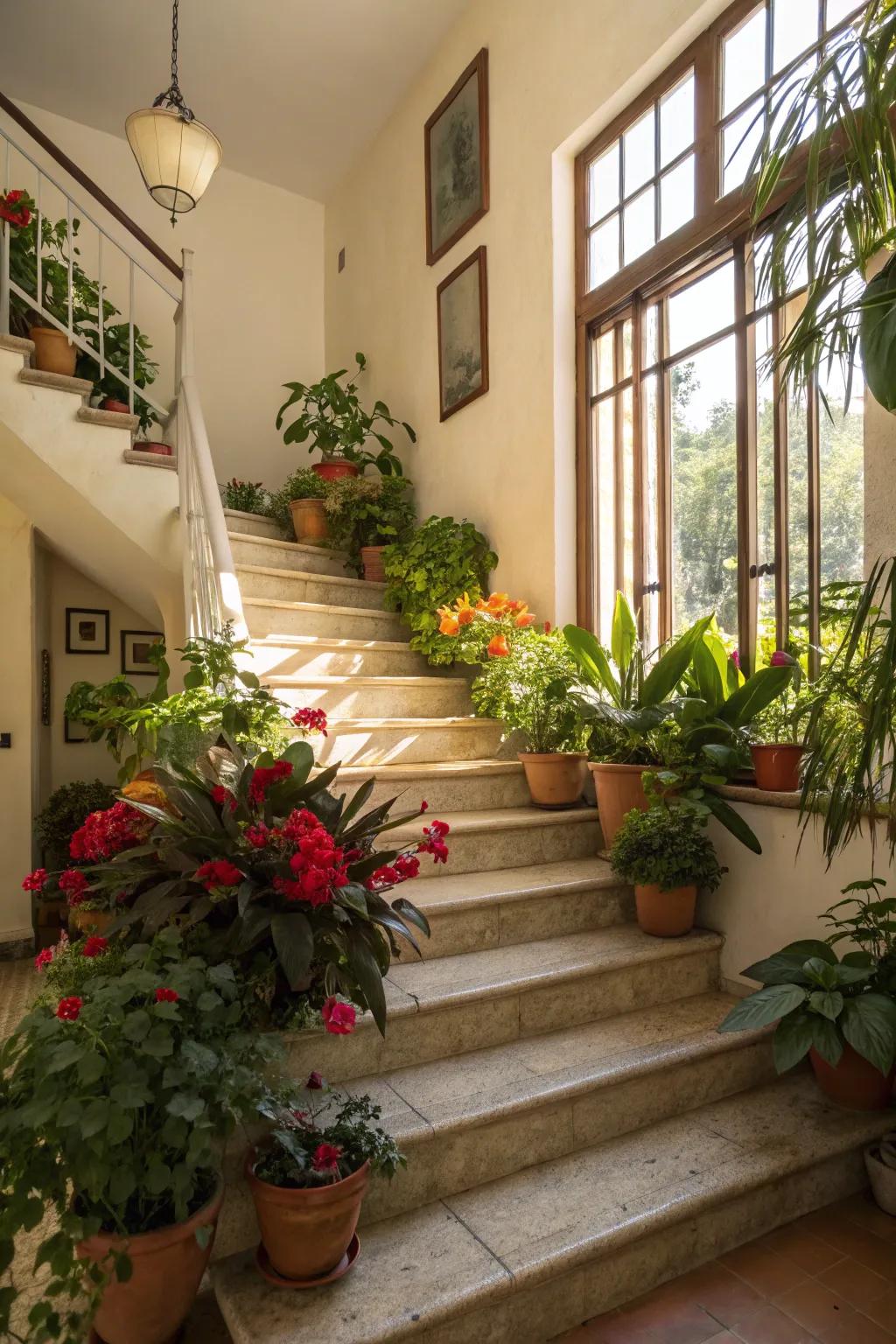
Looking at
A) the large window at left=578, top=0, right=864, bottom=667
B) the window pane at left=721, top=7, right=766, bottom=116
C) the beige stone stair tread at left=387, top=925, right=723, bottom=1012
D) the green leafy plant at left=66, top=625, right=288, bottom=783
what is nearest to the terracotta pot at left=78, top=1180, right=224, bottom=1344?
the beige stone stair tread at left=387, top=925, right=723, bottom=1012

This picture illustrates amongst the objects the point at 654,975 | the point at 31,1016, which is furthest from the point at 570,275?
the point at 31,1016

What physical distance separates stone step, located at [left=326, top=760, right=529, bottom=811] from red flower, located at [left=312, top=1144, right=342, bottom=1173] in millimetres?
1334

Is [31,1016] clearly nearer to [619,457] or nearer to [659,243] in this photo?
[619,457]

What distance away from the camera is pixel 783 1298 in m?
1.68

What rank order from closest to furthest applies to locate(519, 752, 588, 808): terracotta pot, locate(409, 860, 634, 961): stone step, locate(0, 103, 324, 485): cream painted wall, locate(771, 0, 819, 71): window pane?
locate(409, 860, 634, 961): stone step → locate(771, 0, 819, 71): window pane → locate(519, 752, 588, 808): terracotta pot → locate(0, 103, 324, 485): cream painted wall

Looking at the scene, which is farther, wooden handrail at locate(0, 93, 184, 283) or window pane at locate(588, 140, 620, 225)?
wooden handrail at locate(0, 93, 184, 283)

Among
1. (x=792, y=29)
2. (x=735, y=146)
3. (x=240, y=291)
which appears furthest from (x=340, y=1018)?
(x=240, y=291)

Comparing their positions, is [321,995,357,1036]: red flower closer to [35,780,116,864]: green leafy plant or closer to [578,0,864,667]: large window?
[578,0,864,667]: large window

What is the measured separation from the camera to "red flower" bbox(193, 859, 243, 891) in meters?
1.69

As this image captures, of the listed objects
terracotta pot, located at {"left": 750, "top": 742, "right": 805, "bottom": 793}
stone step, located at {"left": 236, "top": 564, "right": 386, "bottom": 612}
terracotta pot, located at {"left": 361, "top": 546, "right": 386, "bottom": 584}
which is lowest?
terracotta pot, located at {"left": 750, "top": 742, "right": 805, "bottom": 793}

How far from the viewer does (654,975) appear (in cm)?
241

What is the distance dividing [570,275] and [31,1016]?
355 centimetres

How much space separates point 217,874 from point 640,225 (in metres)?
3.09

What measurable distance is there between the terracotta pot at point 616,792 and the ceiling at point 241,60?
14.1 ft
